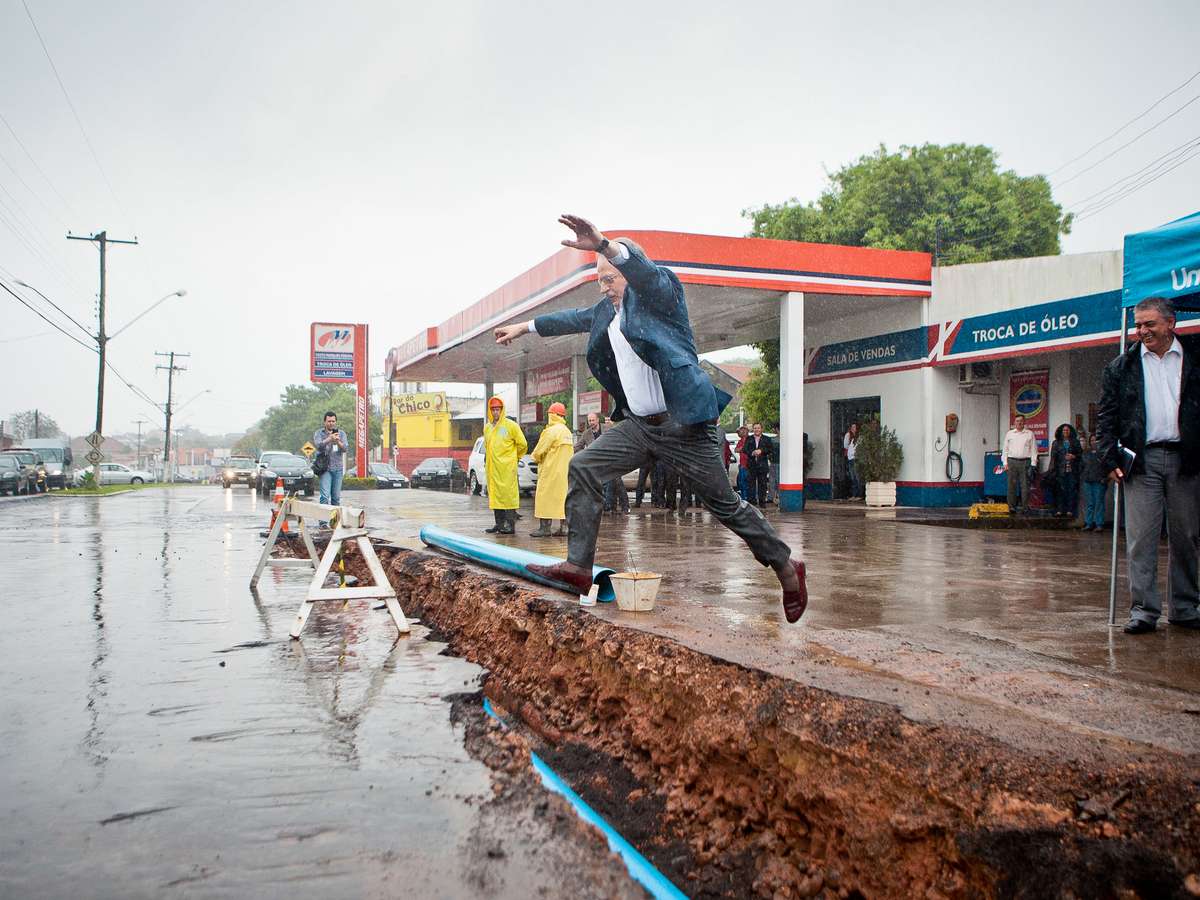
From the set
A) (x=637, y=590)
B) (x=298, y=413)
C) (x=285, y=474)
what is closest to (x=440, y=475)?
(x=285, y=474)

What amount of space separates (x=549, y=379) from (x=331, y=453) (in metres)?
11.8

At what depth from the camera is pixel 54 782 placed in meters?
3.18

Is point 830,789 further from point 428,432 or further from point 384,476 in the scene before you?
Result: point 428,432

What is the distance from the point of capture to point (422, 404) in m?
52.7

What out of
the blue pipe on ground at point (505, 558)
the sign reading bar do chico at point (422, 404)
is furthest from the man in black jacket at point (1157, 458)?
the sign reading bar do chico at point (422, 404)

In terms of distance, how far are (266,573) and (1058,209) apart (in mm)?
29332

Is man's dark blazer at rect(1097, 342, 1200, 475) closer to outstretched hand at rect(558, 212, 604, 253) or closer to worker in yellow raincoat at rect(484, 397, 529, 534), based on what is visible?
outstretched hand at rect(558, 212, 604, 253)

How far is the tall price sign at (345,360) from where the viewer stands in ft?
102

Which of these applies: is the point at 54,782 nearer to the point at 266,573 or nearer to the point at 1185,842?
the point at 1185,842

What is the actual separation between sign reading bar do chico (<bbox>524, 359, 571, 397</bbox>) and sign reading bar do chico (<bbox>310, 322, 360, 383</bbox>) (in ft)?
26.8

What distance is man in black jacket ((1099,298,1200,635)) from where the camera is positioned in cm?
435

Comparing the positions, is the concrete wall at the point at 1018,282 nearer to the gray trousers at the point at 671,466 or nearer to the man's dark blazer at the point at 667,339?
the gray trousers at the point at 671,466

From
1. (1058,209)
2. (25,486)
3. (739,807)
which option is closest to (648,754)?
(739,807)

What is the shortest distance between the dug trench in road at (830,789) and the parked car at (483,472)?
14787mm
